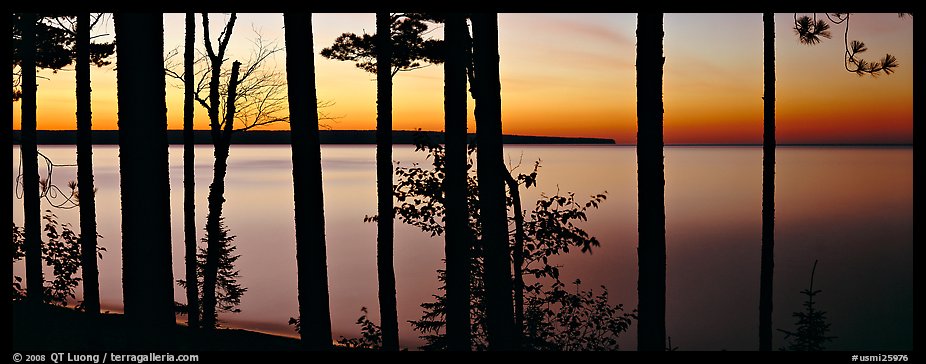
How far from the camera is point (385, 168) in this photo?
11.8m

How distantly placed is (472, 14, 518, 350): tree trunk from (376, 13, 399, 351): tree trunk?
2.04m

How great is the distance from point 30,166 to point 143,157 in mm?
9230

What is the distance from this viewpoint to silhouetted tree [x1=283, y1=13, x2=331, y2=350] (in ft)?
26.7

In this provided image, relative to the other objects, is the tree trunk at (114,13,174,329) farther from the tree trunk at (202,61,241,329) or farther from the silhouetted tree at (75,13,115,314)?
the tree trunk at (202,61,241,329)

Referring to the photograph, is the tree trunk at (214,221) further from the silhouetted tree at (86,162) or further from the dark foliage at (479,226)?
the dark foliage at (479,226)

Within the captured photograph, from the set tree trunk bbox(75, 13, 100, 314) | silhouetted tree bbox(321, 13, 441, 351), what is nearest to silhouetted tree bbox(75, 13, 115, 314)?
tree trunk bbox(75, 13, 100, 314)

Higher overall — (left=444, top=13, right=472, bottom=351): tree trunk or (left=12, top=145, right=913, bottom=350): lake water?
(left=444, top=13, right=472, bottom=351): tree trunk

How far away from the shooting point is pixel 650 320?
7816 millimetres

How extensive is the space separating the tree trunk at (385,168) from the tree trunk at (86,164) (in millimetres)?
5247

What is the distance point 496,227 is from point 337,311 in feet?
71.7

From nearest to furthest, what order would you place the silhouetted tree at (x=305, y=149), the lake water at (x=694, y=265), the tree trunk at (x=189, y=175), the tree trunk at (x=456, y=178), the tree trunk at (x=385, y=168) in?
the silhouetted tree at (x=305, y=149), the tree trunk at (x=456, y=178), the tree trunk at (x=385, y=168), the tree trunk at (x=189, y=175), the lake water at (x=694, y=265)

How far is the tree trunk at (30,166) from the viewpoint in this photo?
549 inches

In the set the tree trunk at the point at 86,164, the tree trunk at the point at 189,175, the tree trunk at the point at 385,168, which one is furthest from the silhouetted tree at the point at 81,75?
the tree trunk at the point at 385,168

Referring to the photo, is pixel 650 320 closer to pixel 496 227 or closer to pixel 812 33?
→ pixel 496 227
